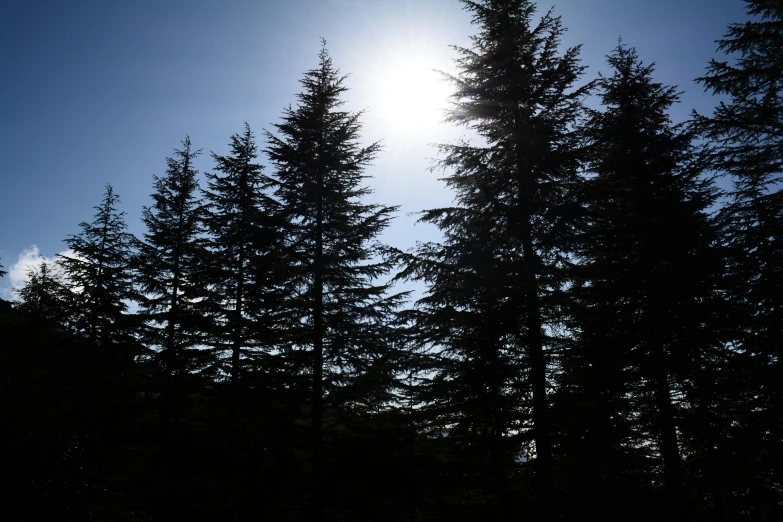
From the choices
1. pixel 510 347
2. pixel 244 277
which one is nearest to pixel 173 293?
pixel 244 277

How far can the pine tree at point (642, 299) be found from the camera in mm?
11688

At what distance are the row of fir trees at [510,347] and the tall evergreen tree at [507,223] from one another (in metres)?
0.07

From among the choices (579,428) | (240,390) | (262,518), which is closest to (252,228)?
(240,390)

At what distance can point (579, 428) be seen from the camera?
11.4 meters

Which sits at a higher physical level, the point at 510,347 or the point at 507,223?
the point at 507,223

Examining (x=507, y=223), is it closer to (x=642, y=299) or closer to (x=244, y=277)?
(x=642, y=299)

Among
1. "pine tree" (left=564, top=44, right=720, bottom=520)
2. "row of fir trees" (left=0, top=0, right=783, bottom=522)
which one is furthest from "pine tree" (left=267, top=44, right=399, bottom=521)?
"pine tree" (left=564, top=44, right=720, bottom=520)

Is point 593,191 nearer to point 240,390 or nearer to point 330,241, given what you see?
point 330,241

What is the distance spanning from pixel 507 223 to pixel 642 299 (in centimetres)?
503

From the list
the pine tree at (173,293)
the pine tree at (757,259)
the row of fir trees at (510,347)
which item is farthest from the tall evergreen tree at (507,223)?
the pine tree at (173,293)

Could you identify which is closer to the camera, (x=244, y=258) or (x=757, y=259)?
(x=757, y=259)

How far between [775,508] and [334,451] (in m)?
12.9

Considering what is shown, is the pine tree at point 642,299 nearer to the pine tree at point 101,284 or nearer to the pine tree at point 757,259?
the pine tree at point 757,259

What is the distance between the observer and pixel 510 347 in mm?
12492
